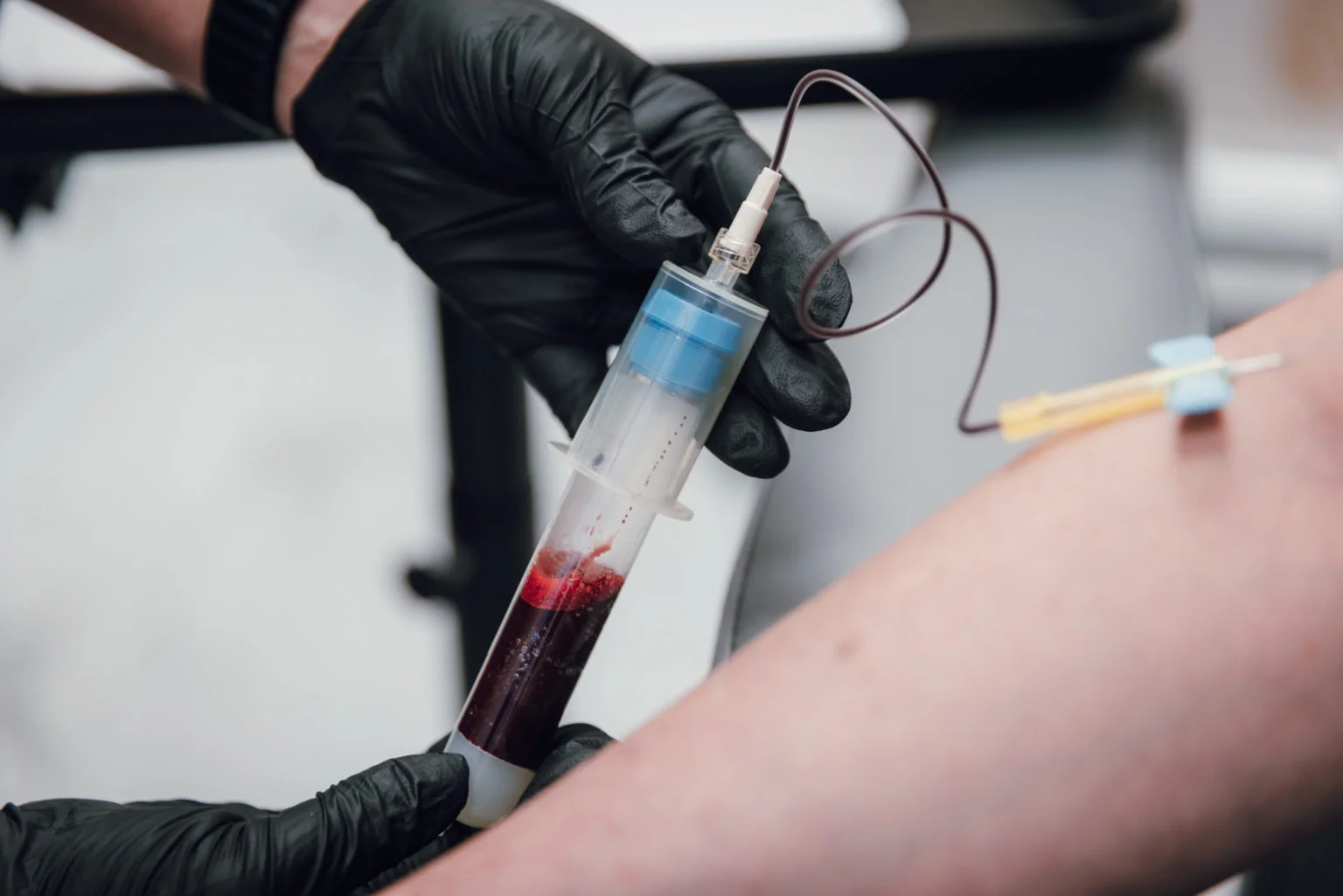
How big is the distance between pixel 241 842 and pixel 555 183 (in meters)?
0.48

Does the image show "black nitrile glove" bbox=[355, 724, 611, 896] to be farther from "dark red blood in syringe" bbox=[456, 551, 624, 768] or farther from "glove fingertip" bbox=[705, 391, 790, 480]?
"glove fingertip" bbox=[705, 391, 790, 480]

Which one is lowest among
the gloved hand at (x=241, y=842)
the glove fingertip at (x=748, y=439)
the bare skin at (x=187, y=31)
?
the gloved hand at (x=241, y=842)

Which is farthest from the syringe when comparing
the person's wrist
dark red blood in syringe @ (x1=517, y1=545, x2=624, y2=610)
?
the person's wrist

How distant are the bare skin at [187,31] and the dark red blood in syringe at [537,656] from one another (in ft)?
1.50

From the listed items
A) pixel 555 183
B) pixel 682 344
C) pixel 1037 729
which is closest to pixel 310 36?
pixel 555 183

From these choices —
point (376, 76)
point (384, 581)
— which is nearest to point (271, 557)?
point (384, 581)

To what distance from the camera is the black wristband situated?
0.76 m

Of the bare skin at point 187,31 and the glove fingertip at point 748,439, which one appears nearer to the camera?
the glove fingertip at point 748,439

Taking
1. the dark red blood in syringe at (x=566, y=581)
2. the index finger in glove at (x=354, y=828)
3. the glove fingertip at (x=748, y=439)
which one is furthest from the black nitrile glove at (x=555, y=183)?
the index finger in glove at (x=354, y=828)

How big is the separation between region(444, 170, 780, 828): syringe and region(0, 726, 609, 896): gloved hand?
0.04m

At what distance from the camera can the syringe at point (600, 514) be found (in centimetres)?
55

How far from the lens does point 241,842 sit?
522mm

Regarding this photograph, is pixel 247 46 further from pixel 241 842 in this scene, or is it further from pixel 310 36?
pixel 241 842

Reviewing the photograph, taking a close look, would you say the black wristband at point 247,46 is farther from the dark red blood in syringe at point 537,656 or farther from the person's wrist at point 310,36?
the dark red blood in syringe at point 537,656
